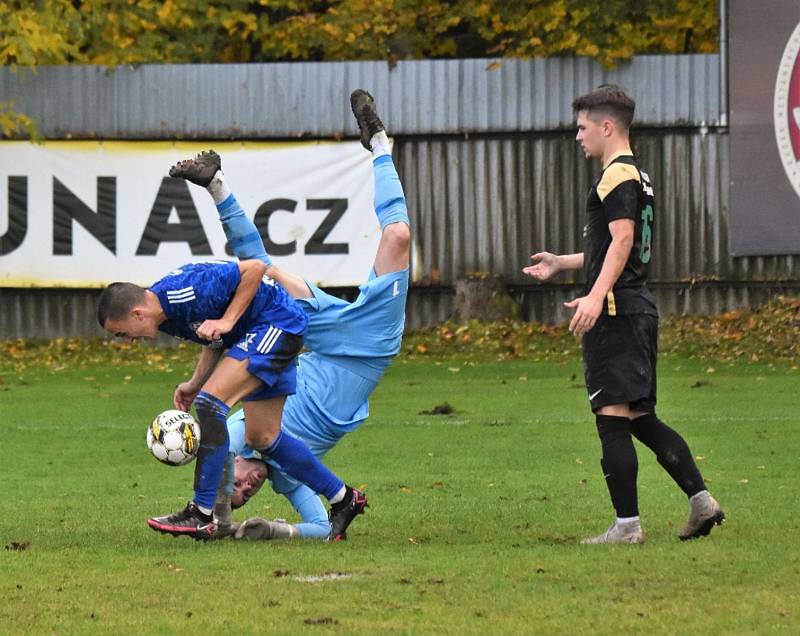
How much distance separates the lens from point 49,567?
7195 mm

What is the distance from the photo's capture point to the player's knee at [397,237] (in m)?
9.30

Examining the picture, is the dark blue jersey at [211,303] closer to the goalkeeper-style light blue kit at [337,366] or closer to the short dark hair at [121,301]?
the short dark hair at [121,301]

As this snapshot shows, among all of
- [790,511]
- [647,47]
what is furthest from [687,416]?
[647,47]

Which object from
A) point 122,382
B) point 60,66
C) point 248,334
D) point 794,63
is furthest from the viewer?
point 60,66

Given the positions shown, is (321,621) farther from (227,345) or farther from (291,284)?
(291,284)

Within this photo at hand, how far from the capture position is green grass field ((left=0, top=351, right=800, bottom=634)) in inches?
237

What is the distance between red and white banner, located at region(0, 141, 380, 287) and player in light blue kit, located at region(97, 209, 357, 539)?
1135cm

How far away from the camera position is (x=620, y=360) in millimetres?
7559

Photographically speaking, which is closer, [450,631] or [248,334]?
[450,631]

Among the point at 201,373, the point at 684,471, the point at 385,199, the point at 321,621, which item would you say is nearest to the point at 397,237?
the point at 385,199

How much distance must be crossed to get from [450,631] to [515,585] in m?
0.88

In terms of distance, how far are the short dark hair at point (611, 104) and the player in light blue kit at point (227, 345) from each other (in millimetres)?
1655

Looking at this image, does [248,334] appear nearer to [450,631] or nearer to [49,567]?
[49,567]

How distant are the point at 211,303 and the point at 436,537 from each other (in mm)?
1526
